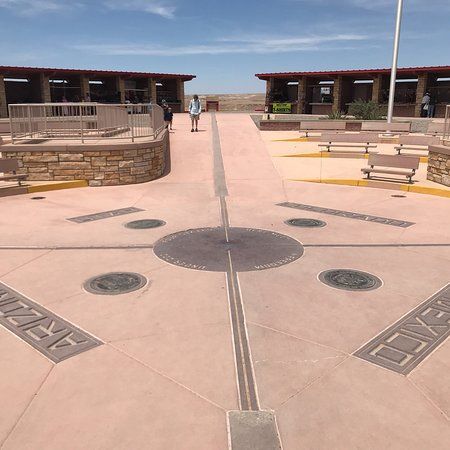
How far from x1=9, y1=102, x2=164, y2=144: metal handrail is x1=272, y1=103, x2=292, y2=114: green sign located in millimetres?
26069

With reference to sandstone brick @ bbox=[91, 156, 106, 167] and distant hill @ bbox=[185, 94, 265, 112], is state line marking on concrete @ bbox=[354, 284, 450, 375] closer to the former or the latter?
sandstone brick @ bbox=[91, 156, 106, 167]

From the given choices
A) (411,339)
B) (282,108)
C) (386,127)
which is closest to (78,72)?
(282,108)

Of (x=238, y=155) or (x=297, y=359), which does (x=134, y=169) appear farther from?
(x=297, y=359)

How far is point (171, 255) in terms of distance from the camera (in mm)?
6316

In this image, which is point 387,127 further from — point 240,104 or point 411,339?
point 240,104

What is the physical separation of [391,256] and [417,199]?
4692 millimetres

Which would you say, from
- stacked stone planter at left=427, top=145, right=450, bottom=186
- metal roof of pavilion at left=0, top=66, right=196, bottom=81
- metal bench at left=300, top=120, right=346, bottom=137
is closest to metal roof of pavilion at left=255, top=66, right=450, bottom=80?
metal roof of pavilion at left=0, top=66, right=196, bottom=81

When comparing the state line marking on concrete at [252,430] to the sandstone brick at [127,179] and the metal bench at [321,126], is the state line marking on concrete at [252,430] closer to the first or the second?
the sandstone brick at [127,179]

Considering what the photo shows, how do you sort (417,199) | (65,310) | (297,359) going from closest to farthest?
1. (297,359)
2. (65,310)
3. (417,199)

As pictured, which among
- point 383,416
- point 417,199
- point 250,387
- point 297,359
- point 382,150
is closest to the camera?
point 383,416

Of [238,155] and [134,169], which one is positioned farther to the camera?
[238,155]

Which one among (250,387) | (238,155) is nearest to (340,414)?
(250,387)

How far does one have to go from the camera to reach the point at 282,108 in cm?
3794

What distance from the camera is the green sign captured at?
124ft
